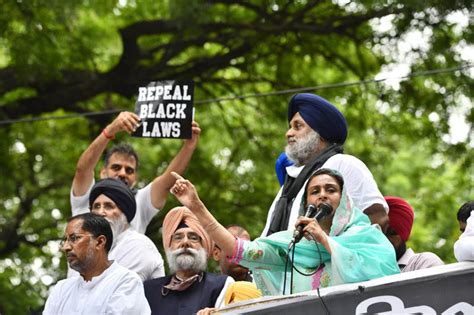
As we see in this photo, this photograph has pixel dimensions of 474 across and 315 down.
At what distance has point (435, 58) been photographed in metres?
13.0

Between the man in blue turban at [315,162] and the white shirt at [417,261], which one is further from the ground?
the man in blue turban at [315,162]

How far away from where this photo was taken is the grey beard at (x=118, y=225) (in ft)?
27.9

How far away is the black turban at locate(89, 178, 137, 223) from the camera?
8.57 m

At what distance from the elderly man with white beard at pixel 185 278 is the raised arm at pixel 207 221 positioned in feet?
3.50

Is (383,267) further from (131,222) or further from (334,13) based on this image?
(334,13)

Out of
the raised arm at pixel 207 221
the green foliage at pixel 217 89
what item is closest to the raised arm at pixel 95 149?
the raised arm at pixel 207 221

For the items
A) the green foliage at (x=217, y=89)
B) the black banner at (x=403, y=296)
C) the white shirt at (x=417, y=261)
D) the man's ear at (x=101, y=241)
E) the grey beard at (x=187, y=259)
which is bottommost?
the black banner at (x=403, y=296)

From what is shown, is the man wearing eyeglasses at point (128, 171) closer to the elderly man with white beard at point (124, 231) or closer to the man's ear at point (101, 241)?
the elderly man with white beard at point (124, 231)

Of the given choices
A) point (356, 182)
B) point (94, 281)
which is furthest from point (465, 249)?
point (94, 281)

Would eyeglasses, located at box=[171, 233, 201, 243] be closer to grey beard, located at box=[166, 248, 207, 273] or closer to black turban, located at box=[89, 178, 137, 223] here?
grey beard, located at box=[166, 248, 207, 273]

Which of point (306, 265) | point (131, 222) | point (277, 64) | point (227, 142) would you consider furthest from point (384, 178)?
point (306, 265)

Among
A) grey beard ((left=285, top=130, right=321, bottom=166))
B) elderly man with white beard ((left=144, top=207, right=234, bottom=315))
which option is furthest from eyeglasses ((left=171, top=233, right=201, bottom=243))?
grey beard ((left=285, top=130, right=321, bottom=166))

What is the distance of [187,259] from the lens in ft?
26.2

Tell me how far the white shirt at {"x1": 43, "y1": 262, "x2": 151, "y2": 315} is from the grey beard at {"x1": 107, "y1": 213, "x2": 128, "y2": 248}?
869mm
